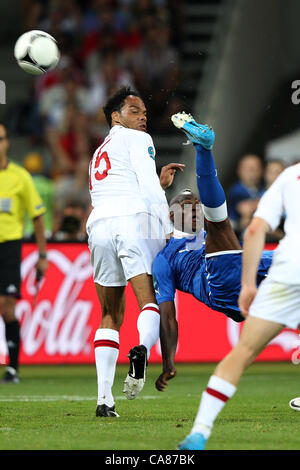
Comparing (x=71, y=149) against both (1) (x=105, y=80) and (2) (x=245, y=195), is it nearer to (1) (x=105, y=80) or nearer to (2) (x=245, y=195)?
(1) (x=105, y=80)

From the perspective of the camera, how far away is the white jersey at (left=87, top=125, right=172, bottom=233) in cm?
712

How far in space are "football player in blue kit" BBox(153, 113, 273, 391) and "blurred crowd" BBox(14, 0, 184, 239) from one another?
6724 millimetres

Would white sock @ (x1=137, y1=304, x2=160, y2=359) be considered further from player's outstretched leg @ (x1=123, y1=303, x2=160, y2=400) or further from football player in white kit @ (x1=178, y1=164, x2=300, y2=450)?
football player in white kit @ (x1=178, y1=164, x2=300, y2=450)

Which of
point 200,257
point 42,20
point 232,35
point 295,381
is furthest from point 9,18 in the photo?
point 200,257

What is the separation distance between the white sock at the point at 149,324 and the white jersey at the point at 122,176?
690mm

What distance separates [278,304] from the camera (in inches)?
198

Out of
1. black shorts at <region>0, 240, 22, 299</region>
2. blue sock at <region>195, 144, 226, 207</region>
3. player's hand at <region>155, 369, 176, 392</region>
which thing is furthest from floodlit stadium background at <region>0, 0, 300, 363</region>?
player's hand at <region>155, 369, 176, 392</region>

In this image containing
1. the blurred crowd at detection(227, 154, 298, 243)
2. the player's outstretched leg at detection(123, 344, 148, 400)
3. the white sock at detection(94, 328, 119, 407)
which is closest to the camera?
the player's outstretched leg at detection(123, 344, 148, 400)

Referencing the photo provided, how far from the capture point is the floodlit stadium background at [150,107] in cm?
1243

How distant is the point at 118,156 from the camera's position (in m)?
7.25

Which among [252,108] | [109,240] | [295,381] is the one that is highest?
[252,108]

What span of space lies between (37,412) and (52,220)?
780 cm

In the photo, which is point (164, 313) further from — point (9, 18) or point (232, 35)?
point (9, 18)

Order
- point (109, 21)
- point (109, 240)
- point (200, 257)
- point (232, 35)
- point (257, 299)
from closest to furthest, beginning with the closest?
1. point (257, 299)
2. point (109, 240)
3. point (200, 257)
4. point (232, 35)
5. point (109, 21)
